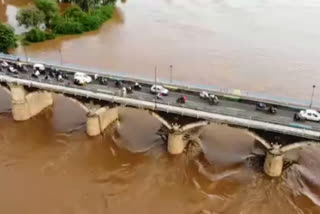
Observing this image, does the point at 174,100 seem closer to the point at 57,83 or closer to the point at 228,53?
the point at 57,83

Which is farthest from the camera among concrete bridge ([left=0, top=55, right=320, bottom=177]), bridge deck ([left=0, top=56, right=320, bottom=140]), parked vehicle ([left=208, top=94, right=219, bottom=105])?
parked vehicle ([left=208, top=94, right=219, bottom=105])

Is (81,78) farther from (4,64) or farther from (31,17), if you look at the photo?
(31,17)

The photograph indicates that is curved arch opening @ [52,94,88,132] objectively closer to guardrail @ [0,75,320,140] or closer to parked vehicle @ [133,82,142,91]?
guardrail @ [0,75,320,140]

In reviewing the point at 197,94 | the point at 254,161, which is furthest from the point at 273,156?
the point at 197,94

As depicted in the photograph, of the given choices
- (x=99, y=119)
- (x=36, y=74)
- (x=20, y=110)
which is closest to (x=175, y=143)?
(x=99, y=119)

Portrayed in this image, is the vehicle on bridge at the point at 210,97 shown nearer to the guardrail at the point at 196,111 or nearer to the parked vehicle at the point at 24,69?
the guardrail at the point at 196,111

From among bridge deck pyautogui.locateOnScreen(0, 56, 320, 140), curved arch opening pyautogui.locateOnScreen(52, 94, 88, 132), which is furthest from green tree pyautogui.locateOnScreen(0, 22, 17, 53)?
bridge deck pyautogui.locateOnScreen(0, 56, 320, 140)
